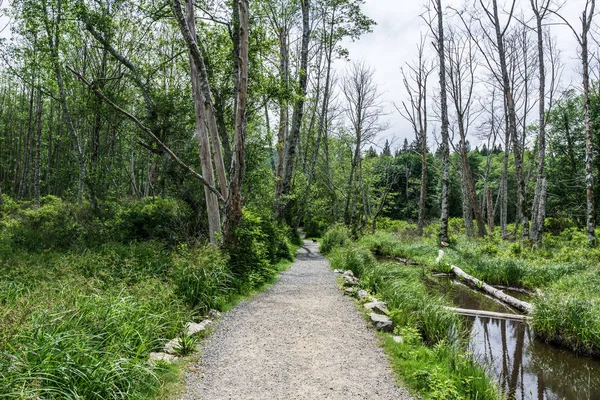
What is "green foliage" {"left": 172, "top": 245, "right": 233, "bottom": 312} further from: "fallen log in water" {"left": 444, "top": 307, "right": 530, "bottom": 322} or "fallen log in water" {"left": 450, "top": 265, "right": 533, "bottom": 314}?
"fallen log in water" {"left": 450, "top": 265, "right": 533, "bottom": 314}

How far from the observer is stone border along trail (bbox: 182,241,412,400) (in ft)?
12.0

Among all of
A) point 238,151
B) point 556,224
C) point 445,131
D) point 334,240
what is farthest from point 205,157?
point 556,224

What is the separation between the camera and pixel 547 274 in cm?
951

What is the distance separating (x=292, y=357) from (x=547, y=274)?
8187 millimetres

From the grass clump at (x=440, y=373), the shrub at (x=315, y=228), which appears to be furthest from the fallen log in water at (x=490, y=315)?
the shrub at (x=315, y=228)

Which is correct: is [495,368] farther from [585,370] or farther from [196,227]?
[196,227]

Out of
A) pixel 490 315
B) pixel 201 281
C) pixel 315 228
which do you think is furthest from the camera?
pixel 315 228

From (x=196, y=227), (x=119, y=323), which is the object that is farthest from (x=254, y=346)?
(x=196, y=227)

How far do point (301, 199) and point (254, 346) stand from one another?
18.2 meters

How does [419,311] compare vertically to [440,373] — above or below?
above

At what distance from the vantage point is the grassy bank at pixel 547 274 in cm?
583

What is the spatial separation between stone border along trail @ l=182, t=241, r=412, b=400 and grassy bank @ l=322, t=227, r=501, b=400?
0.22m

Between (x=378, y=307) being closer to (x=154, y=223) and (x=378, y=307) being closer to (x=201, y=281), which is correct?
(x=201, y=281)

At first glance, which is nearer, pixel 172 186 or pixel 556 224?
pixel 172 186
